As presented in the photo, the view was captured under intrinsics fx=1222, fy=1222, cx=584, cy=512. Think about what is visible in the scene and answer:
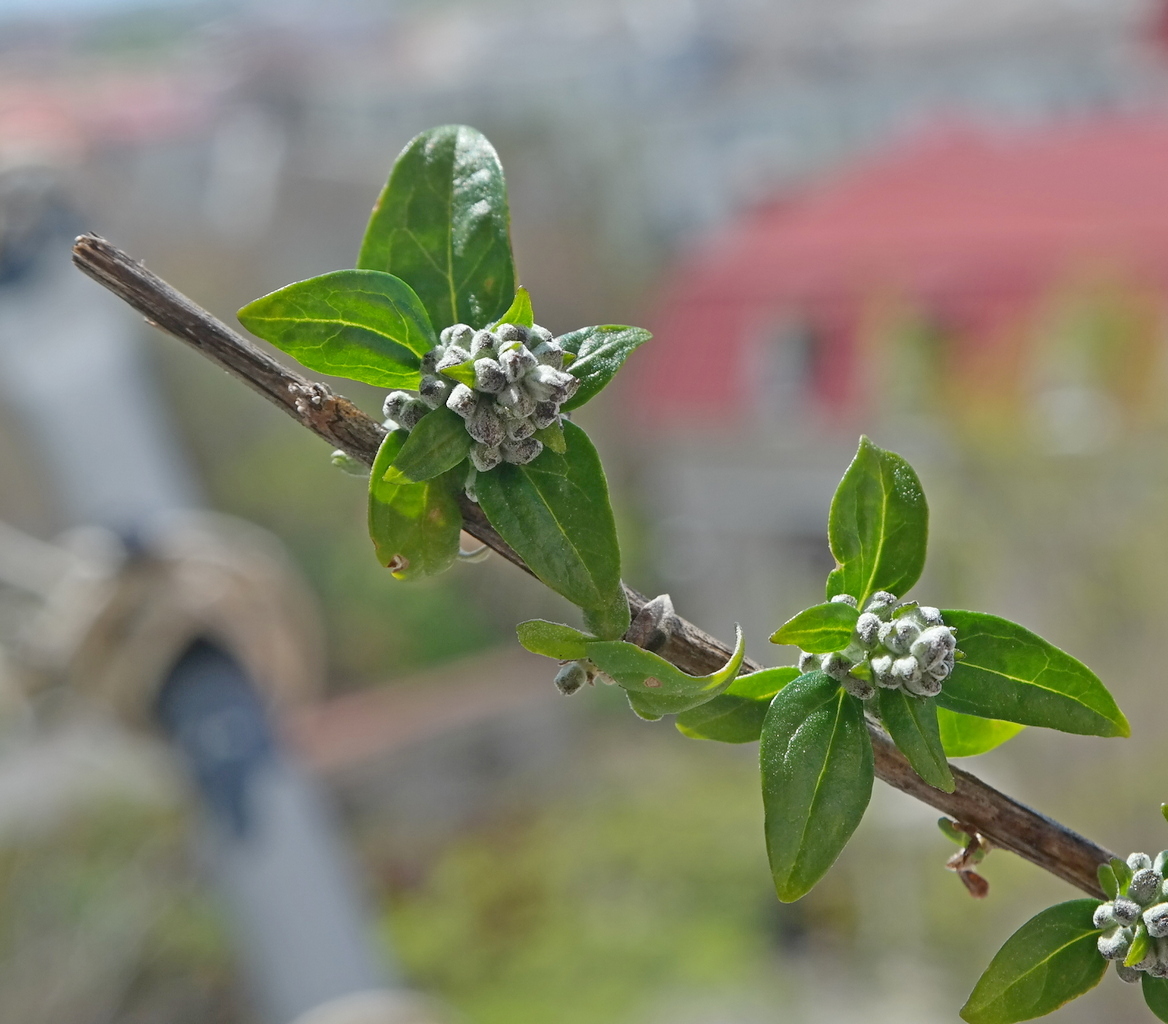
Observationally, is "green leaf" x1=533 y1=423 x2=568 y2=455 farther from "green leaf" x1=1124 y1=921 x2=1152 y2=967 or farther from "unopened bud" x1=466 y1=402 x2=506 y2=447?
"green leaf" x1=1124 y1=921 x2=1152 y2=967

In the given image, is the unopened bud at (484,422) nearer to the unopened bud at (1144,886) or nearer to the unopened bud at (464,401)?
the unopened bud at (464,401)

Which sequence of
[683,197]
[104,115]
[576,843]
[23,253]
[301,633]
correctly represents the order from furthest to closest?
[683,197] → [104,115] → [576,843] → [23,253] → [301,633]

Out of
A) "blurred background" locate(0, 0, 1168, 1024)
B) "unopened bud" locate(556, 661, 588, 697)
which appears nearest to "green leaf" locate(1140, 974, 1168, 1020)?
"unopened bud" locate(556, 661, 588, 697)

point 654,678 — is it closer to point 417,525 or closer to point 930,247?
point 417,525

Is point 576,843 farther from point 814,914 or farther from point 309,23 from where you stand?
point 309,23

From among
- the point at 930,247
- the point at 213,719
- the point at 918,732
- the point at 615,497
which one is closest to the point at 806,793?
the point at 918,732

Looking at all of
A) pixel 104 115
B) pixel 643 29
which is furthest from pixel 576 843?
pixel 643 29
